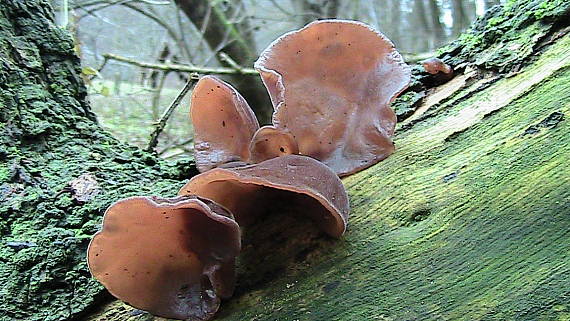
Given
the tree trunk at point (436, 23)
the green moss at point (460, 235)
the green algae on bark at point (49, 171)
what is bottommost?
the tree trunk at point (436, 23)

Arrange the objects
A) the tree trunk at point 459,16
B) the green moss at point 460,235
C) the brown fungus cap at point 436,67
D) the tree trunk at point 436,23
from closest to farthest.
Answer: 1. the green moss at point 460,235
2. the brown fungus cap at point 436,67
3. the tree trunk at point 459,16
4. the tree trunk at point 436,23

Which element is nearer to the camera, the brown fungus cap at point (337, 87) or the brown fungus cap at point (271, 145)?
the brown fungus cap at point (271, 145)

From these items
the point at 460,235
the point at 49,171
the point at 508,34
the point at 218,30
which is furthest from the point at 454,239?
the point at 218,30

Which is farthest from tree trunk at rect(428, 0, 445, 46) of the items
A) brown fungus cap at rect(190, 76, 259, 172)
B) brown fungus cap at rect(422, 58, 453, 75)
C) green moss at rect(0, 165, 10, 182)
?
green moss at rect(0, 165, 10, 182)

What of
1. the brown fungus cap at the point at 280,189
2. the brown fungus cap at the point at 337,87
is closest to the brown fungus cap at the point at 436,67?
the brown fungus cap at the point at 337,87

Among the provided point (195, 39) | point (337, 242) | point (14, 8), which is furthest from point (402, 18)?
point (337, 242)

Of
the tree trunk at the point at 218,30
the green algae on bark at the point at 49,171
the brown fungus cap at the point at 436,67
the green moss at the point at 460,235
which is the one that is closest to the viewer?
the green moss at the point at 460,235

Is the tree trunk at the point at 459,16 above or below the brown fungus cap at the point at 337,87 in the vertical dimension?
below

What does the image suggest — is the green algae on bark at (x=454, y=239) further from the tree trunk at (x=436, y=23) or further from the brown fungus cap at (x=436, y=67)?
the tree trunk at (x=436, y=23)

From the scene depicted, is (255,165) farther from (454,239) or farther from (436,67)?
(436,67)
